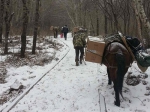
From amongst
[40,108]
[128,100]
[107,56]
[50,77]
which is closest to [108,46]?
[107,56]

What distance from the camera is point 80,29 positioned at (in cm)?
1140

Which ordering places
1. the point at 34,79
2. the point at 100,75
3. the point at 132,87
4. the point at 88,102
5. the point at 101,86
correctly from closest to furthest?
the point at 88,102 < the point at 132,87 < the point at 101,86 < the point at 34,79 < the point at 100,75

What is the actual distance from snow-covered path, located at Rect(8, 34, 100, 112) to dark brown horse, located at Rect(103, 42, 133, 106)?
31.5 inches

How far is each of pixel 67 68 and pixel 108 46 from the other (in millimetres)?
4663

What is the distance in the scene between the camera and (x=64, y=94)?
7.00 metres

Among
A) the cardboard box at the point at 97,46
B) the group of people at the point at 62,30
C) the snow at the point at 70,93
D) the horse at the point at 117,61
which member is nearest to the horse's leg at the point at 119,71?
the horse at the point at 117,61

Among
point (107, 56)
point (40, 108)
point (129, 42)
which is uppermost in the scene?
point (129, 42)

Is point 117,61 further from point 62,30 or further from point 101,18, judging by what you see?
point 101,18

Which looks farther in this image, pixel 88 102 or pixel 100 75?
pixel 100 75

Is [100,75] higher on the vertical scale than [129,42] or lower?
lower

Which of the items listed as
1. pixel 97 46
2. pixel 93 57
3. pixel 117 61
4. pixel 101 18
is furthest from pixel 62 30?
pixel 117 61

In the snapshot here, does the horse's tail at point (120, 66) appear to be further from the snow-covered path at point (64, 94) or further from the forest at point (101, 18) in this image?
the forest at point (101, 18)

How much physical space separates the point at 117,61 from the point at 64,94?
212 cm

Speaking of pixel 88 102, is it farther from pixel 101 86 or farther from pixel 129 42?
pixel 129 42
